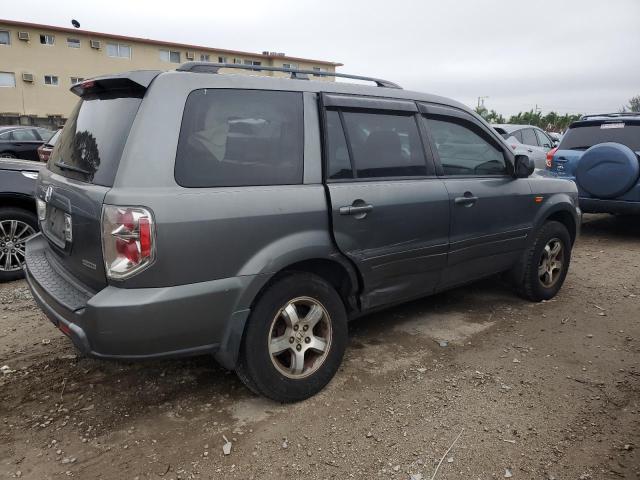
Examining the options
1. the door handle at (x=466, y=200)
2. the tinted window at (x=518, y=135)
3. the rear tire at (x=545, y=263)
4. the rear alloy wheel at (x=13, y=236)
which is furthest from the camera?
the tinted window at (x=518, y=135)

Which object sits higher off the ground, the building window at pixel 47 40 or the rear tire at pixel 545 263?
the building window at pixel 47 40

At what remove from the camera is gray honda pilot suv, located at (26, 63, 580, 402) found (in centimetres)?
236

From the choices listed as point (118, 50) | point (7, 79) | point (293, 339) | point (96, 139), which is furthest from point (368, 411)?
point (118, 50)

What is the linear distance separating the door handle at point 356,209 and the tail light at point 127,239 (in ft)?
3.67

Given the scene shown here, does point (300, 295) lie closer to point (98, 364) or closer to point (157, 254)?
point (157, 254)

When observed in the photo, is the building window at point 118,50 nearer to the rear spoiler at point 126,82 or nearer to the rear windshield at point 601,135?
the rear windshield at point 601,135

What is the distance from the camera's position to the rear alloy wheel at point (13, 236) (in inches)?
198

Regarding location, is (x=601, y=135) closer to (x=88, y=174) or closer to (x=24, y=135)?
(x=88, y=174)

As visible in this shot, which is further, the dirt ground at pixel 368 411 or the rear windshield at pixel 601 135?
the rear windshield at pixel 601 135

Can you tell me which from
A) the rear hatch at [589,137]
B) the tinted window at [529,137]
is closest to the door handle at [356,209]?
the rear hatch at [589,137]

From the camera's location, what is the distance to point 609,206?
22.6ft

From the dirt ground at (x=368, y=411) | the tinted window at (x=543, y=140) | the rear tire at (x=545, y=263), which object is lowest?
the dirt ground at (x=368, y=411)

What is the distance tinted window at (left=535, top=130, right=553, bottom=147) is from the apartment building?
20718mm

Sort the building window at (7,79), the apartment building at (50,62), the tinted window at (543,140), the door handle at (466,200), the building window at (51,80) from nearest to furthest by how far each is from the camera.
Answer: the door handle at (466,200), the tinted window at (543,140), the building window at (7,79), the apartment building at (50,62), the building window at (51,80)
